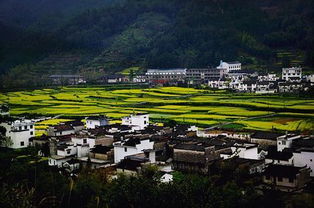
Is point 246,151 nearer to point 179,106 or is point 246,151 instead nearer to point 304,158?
point 304,158

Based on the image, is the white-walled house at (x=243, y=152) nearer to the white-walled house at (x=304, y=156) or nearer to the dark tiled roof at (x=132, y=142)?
the white-walled house at (x=304, y=156)

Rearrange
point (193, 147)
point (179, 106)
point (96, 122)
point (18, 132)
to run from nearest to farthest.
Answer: point (193, 147) < point (18, 132) < point (96, 122) < point (179, 106)

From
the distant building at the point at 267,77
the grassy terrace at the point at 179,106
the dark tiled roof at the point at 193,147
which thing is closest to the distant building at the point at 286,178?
the dark tiled roof at the point at 193,147

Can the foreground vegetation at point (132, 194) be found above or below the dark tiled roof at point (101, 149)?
above

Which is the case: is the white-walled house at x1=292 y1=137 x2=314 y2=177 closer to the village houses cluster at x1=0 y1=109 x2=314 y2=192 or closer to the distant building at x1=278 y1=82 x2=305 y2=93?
the village houses cluster at x1=0 y1=109 x2=314 y2=192

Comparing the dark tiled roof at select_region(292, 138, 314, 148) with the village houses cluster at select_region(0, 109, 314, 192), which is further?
the dark tiled roof at select_region(292, 138, 314, 148)

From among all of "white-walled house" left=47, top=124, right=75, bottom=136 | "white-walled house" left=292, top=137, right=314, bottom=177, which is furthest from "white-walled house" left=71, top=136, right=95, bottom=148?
"white-walled house" left=292, top=137, right=314, bottom=177

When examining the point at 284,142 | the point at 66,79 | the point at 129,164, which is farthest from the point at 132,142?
the point at 66,79
